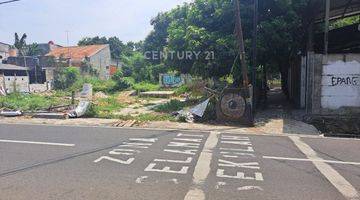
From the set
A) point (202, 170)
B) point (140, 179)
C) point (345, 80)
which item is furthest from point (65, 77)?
point (140, 179)

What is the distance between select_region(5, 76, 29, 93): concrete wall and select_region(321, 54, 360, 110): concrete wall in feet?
74.0

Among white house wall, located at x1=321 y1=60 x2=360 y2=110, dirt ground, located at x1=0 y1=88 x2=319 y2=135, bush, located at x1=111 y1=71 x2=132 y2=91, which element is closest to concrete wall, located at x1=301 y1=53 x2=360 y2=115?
white house wall, located at x1=321 y1=60 x2=360 y2=110

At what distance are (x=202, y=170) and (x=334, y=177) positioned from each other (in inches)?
96.8

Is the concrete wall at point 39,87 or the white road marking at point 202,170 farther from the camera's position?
the concrete wall at point 39,87

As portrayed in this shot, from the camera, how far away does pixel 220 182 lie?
671 centimetres

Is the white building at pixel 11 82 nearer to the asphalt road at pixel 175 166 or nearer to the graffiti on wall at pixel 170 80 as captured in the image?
the graffiti on wall at pixel 170 80

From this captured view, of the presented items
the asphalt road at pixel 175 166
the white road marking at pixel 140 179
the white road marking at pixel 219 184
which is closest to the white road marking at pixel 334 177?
the asphalt road at pixel 175 166

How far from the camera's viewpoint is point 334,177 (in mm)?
7211

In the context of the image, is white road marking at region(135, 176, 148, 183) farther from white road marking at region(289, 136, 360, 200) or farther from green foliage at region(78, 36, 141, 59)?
green foliage at region(78, 36, 141, 59)

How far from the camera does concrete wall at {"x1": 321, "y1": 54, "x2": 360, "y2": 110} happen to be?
14.8 metres

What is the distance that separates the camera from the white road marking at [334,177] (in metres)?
6.23

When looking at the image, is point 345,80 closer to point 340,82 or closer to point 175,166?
point 340,82

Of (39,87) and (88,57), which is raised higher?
(88,57)

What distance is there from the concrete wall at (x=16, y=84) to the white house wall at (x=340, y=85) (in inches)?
887
